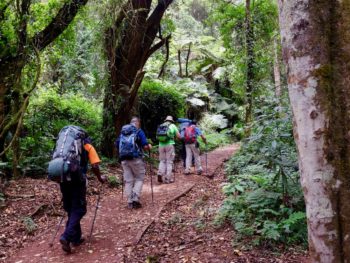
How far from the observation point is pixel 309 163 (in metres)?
2.22

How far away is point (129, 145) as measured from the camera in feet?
24.4

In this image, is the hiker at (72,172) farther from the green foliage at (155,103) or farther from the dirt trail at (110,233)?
the green foliage at (155,103)

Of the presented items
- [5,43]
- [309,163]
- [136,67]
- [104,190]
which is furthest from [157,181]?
[309,163]

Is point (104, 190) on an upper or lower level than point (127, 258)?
upper

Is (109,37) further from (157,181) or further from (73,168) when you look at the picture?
(73,168)

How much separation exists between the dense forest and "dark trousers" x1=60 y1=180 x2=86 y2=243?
1.20 feet

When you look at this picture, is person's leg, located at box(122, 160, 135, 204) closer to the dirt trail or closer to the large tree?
the dirt trail

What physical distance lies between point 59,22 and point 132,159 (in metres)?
4.39

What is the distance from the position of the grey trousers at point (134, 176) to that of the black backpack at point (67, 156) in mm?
2119

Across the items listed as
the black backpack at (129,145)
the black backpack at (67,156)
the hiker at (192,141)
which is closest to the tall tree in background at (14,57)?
the black backpack at (129,145)

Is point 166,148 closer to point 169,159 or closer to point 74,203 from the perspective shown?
point 169,159

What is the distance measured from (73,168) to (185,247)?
74.8 inches

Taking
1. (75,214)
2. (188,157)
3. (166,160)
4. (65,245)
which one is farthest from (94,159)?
(188,157)

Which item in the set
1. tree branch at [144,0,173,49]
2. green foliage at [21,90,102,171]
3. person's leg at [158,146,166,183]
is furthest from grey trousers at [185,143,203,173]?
tree branch at [144,0,173,49]
